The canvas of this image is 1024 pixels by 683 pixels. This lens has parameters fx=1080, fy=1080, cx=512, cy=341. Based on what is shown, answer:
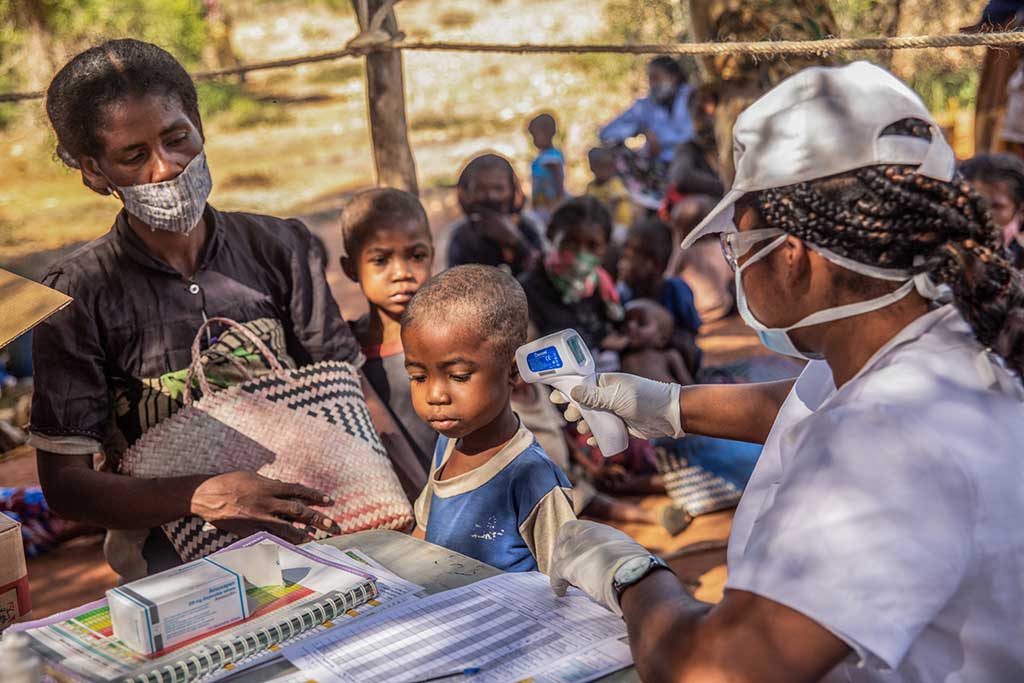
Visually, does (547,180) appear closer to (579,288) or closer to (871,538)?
(579,288)

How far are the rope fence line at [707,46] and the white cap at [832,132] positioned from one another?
A: 112 cm

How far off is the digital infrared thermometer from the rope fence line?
42.9 inches

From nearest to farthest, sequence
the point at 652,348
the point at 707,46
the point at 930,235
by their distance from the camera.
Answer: the point at 930,235
the point at 707,46
the point at 652,348

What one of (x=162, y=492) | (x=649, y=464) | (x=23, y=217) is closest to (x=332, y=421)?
(x=162, y=492)

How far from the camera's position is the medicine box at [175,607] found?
5.61 ft

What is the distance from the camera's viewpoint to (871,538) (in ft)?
4.60

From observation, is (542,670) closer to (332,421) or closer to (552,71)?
(332,421)

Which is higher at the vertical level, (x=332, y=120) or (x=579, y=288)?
(x=332, y=120)

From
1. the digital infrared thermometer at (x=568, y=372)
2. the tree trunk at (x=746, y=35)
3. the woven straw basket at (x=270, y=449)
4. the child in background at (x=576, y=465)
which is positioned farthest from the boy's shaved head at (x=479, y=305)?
the tree trunk at (x=746, y=35)

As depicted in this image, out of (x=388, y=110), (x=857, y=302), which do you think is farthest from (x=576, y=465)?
(x=857, y=302)

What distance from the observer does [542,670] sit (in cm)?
165

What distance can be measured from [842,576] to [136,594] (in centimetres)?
110

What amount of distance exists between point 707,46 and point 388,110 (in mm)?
1488

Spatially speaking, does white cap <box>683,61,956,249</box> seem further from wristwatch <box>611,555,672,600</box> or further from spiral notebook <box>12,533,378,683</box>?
spiral notebook <box>12,533,378,683</box>
